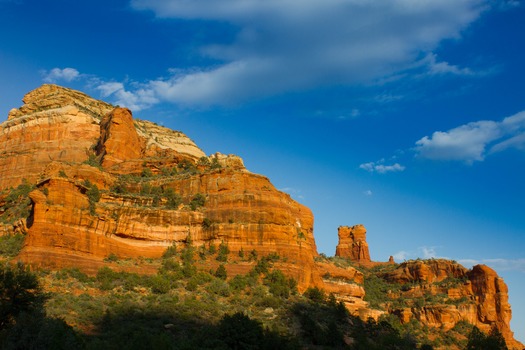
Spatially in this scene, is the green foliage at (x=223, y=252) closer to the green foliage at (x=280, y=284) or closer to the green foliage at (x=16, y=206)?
the green foliage at (x=280, y=284)

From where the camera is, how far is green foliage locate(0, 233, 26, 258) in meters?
53.2

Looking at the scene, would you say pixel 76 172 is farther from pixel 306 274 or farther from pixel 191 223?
pixel 306 274

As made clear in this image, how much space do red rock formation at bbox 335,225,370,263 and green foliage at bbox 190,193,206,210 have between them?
7355cm

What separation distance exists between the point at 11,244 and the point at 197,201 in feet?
74.2

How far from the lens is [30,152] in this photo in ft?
285

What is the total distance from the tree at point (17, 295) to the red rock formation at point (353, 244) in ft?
323

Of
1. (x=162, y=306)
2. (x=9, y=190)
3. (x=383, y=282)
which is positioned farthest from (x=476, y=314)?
(x=9, y=190)

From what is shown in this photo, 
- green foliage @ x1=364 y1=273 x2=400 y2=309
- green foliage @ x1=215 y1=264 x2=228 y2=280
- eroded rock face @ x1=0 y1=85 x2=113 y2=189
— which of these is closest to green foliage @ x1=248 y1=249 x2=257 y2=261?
green foliage @ x1=215 y1=264 x2=228 y2=280

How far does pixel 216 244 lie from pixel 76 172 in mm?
20178

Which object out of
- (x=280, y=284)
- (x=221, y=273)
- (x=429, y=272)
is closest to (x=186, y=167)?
(x=221, y=273)

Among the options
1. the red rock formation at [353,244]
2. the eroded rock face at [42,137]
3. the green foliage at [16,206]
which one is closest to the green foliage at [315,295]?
the green foliage at [16,206]

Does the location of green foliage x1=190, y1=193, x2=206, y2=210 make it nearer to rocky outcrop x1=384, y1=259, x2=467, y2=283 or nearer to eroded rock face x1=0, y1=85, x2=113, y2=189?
eroded rock face x1=0, y1=85, x2=113, y2=189

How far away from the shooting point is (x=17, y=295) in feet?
141

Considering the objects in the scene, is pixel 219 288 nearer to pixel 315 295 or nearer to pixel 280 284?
pixel 280 284
